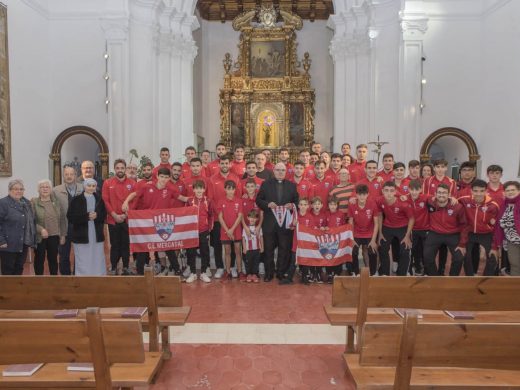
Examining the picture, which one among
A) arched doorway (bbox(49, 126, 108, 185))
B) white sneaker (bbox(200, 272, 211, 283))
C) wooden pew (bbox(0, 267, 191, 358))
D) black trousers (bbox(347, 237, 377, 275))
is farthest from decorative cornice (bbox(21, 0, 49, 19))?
black trousers (bbox(347, 237, 377, 275))

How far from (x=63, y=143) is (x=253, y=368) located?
10600 millimetres

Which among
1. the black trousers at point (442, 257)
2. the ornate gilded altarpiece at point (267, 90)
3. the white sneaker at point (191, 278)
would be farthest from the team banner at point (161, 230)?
the ornate gilded altarpiece at point (267, 90)

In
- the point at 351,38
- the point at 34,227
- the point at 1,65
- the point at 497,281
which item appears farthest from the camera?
the point at 351,38

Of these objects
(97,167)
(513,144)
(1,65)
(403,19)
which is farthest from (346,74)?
(1,65)

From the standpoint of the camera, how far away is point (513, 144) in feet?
34.5

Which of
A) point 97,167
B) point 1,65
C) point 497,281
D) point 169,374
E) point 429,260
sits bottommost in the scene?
point 169,374

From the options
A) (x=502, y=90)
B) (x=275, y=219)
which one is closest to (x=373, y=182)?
(x=275, y=219)

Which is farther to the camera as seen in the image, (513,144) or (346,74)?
(346,74)

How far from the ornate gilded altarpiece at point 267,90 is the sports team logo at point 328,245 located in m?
12.1

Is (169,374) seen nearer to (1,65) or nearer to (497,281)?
(497,281)

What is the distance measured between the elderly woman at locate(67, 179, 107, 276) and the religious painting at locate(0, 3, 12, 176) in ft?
14.2

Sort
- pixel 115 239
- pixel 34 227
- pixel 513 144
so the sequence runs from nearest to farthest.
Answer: pixel 34 227, pixel 115 239, pixel 513 144

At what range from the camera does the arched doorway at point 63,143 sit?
12.1 m

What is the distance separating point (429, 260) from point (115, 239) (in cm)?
515
